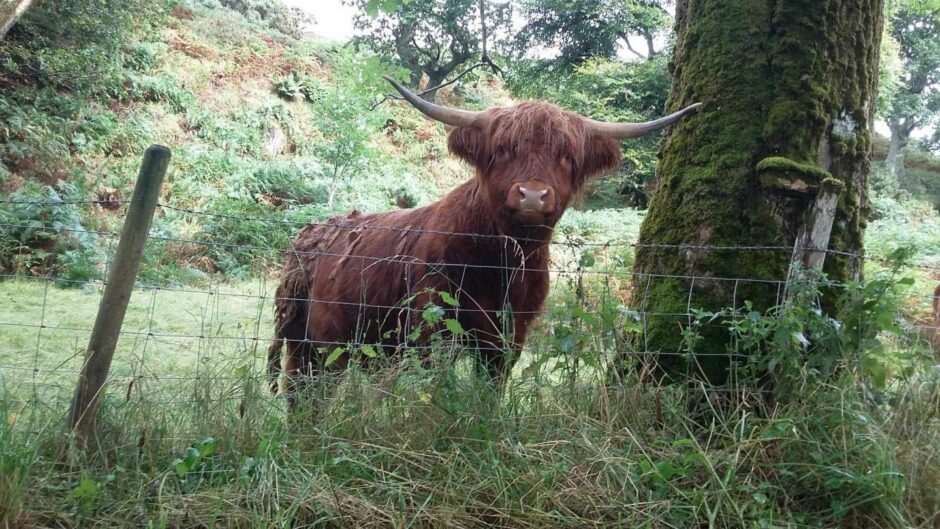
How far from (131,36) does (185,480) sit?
1658 centimetres

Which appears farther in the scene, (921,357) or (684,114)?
(684,114)

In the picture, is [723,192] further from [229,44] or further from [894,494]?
[229,44]

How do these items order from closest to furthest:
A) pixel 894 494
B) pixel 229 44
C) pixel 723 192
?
pixel 894 494
pixel 723 192
pixel 229 44

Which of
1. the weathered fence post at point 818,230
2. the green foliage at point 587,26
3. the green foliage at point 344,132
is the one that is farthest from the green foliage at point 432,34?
the weathered fence post at point 818,230

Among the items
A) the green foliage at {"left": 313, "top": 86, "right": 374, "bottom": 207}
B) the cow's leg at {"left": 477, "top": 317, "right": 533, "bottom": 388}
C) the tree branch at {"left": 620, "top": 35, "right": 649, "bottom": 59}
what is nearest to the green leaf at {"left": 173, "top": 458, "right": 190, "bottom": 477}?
the cow's leg at {"left": 477, "top": 317, "right": 533, "bottom": 388}

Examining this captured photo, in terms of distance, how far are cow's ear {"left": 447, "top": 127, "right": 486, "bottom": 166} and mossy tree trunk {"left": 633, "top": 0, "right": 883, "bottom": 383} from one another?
120 cm

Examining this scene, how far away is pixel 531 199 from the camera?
3.41 meters

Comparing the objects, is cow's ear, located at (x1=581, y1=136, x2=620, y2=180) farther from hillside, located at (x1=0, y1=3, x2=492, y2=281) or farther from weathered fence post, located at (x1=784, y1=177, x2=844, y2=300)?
hillside, located at (x1=0, y1=3, x2=492, y2=281)

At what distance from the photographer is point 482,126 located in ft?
13.1

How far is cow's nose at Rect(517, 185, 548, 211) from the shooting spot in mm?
3412

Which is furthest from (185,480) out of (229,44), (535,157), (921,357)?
(229,44)

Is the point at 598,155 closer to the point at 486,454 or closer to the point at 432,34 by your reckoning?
the point at 486,454

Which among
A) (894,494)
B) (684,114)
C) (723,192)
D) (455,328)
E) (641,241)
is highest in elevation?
(684,114)

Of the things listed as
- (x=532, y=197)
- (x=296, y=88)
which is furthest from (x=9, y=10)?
(x=296, y=88)
